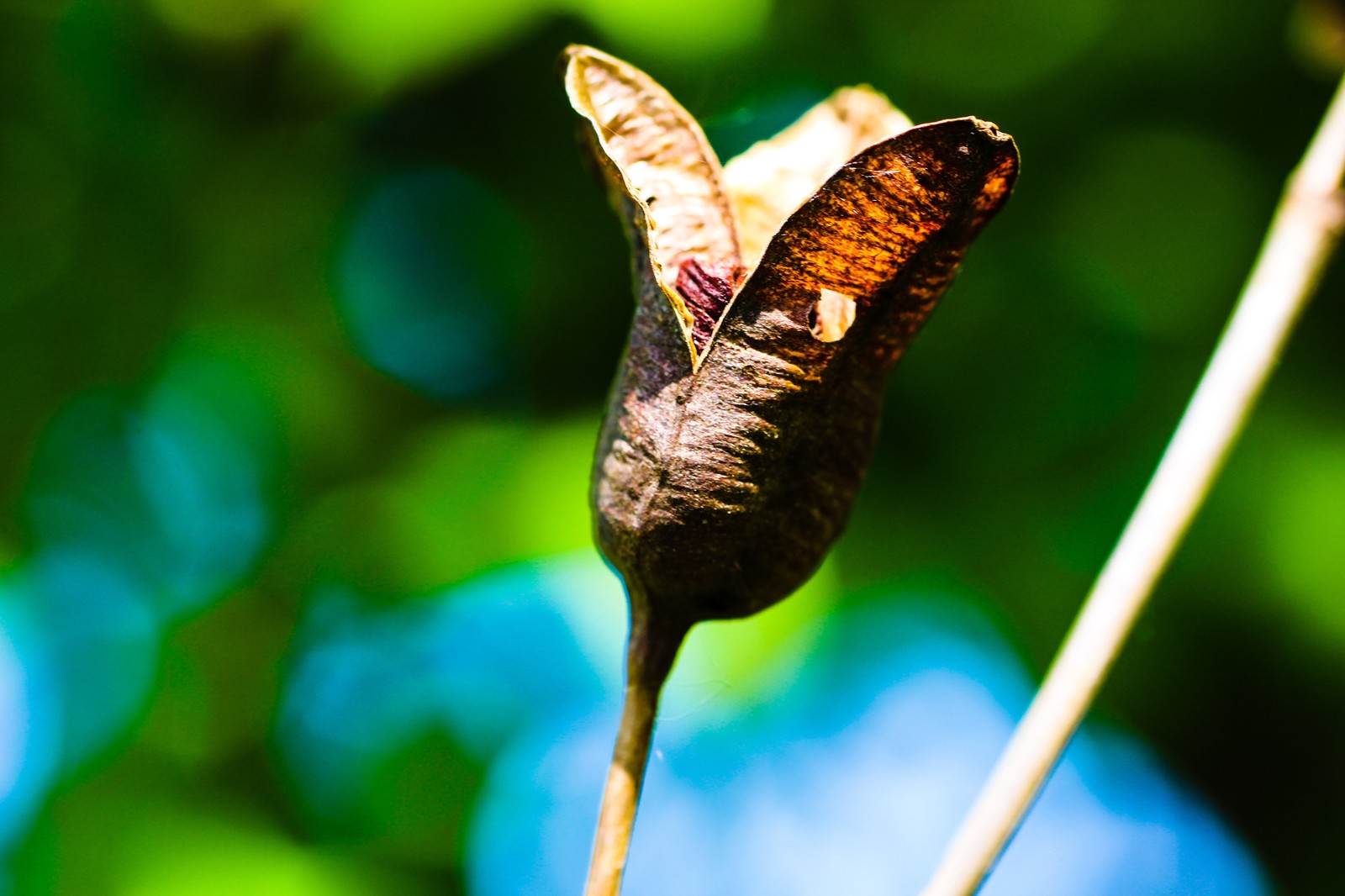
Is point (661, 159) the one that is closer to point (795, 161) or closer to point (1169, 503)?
point (795, 161)

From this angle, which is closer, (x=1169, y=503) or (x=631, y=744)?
(x=631, y=744)

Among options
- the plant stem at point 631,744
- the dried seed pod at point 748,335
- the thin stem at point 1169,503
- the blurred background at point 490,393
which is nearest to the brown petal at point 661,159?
the dried seed pod at point 748,335

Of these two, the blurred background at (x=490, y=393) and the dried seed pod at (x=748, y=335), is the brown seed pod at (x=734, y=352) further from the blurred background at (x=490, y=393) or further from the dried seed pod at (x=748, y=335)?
the blurred background at (x=490, y=393)

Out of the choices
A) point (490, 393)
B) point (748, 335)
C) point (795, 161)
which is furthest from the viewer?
point (490, 393)

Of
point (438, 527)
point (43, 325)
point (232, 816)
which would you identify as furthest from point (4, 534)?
point (438, 527)

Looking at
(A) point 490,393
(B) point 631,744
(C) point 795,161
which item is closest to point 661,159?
(C) point 795,161

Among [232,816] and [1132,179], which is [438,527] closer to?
[232,816]
